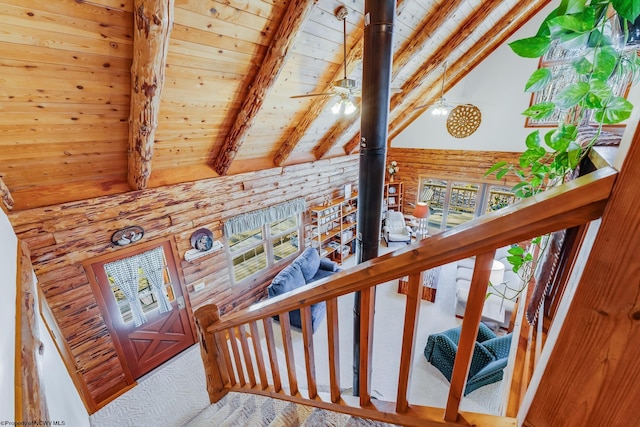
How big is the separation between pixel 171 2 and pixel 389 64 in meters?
1.39

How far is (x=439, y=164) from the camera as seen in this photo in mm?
6691

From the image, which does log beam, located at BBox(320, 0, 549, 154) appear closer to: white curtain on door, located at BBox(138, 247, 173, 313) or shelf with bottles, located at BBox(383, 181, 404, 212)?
shelf with bottles, located at BBox(383, 181, 404, 212)

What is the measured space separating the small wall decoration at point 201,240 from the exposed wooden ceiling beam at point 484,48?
12.0 ft

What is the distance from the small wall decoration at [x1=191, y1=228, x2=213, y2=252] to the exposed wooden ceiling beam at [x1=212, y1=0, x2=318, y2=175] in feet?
4.12

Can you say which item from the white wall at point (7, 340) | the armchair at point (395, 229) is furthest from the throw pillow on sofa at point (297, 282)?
the white wall at point (7, 340)

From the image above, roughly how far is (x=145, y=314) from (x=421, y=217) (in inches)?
215

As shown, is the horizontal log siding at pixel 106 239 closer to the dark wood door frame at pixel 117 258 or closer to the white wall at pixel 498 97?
the dark wood door frame at pixel 117 258

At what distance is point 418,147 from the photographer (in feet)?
22.6

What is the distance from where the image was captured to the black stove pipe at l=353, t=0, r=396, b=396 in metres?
1.48

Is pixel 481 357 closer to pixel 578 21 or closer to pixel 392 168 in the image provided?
pixel 578 21

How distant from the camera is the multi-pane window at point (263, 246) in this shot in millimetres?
4582

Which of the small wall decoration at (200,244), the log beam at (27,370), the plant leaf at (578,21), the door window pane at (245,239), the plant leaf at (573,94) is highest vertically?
the plant leaf at (578,21)

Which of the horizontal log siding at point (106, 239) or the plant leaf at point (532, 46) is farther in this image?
the horizontal log siding at point (106, 239)

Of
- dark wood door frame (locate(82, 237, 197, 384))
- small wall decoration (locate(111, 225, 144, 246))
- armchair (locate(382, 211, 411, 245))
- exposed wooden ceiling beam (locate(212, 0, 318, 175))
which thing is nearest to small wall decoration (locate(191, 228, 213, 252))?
dark wood door frame (locate(82, 237, 197, 384))
